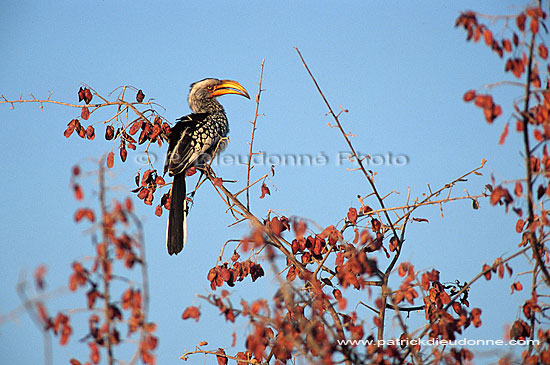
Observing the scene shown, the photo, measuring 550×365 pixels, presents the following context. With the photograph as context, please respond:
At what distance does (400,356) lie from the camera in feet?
7.04

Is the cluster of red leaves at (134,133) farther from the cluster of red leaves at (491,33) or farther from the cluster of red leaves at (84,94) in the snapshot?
the cluster of red leaves at (491,33)

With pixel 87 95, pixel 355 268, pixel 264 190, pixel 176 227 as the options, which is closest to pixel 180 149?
pixel 176 227

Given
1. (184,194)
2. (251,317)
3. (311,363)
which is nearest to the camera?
(311,363)

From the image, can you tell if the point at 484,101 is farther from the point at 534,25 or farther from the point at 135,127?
the point at 135,127

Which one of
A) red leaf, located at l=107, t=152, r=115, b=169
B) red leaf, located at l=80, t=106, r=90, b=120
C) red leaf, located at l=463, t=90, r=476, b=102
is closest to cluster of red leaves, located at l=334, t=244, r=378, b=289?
red leaf, located at l=463, t=90, r=476, b=102

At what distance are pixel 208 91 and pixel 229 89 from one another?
9.2 inches

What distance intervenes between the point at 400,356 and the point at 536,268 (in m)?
0.62

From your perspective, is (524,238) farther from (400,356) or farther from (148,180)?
(148,180)

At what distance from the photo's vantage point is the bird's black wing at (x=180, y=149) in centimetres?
420

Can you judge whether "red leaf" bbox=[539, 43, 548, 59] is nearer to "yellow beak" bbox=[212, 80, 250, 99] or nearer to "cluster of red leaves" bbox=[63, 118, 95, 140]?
"cluster of red leaves" bbox=[63, 118, 95, 140]

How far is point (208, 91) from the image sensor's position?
5672mm

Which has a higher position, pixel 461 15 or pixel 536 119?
pixel 461 15

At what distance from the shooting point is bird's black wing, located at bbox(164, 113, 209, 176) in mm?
4203

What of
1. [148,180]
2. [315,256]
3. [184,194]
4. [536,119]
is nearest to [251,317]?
[315,256]
